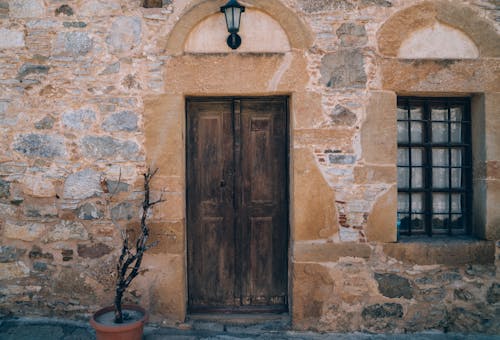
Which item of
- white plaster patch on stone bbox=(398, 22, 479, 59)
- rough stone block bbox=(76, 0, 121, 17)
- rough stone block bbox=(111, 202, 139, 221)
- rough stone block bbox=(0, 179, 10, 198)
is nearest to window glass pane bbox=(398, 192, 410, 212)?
white plaster patch on stone bbox=(398, 22, 479, 59)

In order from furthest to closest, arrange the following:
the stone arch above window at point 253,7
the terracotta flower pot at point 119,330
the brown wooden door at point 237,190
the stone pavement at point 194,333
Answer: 1. the brown wooden door at point 237,190
2. the stone arch above window at point 253,7
3. the stone pavement at point 194,333
4. the terracotta flower pot at point 119,330

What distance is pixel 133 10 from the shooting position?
3678 millimetres

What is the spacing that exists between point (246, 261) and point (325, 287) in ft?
2.64

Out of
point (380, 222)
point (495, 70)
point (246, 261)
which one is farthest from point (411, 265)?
point (495, 70)

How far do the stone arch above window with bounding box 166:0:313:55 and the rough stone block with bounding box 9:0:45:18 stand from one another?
1248 millimetres

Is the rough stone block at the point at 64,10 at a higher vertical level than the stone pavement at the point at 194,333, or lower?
higher

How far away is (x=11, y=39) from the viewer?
3.72 m

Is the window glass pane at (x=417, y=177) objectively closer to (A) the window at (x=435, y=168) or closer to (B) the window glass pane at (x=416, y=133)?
(A) the window at (x=435, y=168)

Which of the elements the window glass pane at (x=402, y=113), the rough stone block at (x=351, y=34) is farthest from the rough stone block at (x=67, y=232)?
the window glass pane at (x=402, y=113)

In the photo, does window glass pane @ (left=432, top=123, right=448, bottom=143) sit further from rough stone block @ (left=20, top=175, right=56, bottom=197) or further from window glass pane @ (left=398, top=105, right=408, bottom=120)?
rough stone block @ (left=20, top=175, right=56, bottom=197)

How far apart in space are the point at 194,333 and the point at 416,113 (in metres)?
3.00

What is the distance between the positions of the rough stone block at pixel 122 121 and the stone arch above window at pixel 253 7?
2.29 feet

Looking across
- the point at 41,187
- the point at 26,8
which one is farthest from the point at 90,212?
the point at 26,8

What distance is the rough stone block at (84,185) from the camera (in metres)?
3.71
